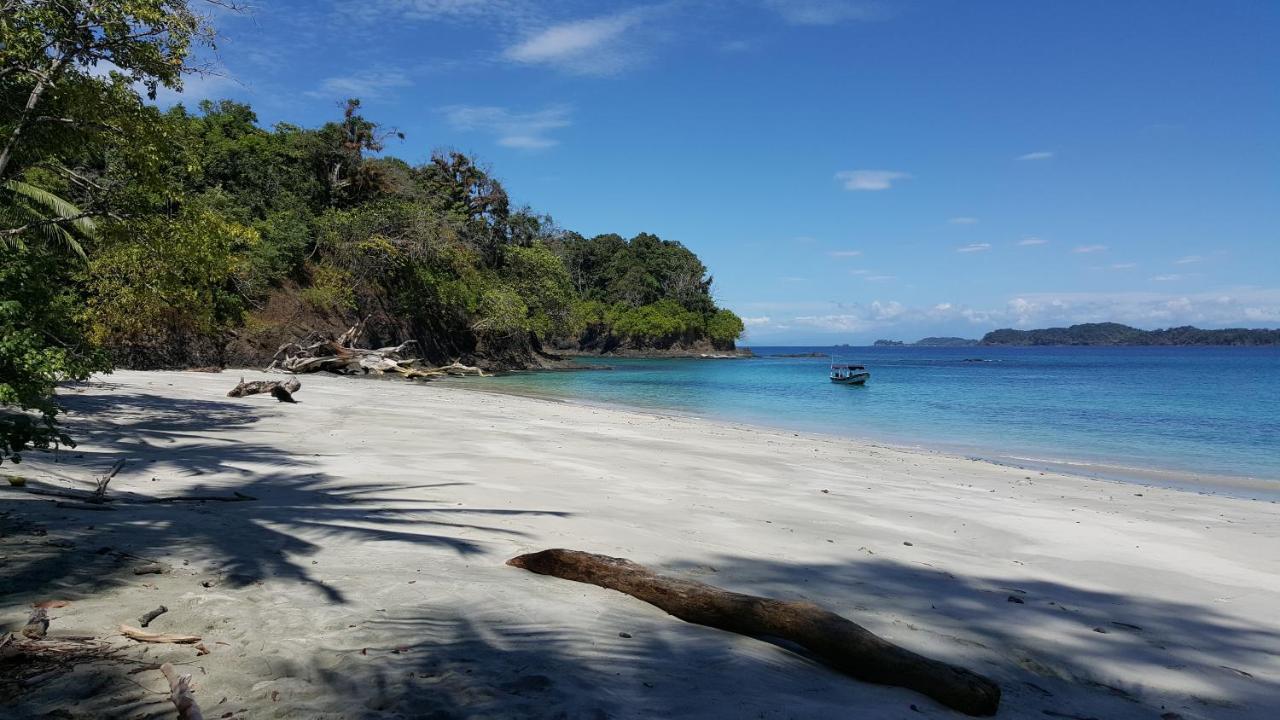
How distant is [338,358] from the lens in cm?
3058

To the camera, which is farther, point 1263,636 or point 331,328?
point 331,328

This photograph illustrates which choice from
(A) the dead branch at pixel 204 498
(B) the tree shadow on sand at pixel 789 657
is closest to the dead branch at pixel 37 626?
(B) the tree shadow on sand at pixel 789 657

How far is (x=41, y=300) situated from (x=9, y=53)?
562cm

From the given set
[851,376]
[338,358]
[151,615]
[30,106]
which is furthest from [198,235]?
[851,376]

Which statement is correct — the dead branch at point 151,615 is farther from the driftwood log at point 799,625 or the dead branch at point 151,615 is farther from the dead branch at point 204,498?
the dead branch at point 204,498

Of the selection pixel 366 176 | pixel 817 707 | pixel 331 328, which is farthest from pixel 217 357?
pixel 817 707

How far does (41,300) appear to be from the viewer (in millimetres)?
5344

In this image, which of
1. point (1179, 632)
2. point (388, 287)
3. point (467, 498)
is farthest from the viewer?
point (388, 287)

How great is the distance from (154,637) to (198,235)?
9.91 metres

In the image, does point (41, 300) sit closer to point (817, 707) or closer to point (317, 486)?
point (317, 486)

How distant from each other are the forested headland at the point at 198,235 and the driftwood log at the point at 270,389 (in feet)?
5.22

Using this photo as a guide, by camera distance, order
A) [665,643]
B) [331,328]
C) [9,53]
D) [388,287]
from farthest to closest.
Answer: [388,287]
[331,328]
[9,53]
[665,643]

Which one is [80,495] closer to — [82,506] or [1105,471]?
[82,506]

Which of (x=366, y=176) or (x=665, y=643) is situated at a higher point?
(x=366, y=176)
